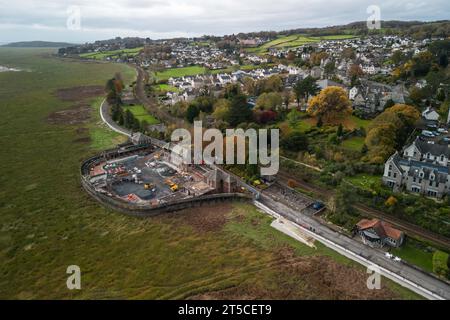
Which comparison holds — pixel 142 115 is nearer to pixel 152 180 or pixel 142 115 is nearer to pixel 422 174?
pixel 152 180

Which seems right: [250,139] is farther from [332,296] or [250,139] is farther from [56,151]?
[56,151]

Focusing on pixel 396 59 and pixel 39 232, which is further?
pixel 396 59

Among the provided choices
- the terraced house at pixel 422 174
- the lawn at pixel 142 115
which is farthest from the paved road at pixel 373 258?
the lawn at pixel 142 115

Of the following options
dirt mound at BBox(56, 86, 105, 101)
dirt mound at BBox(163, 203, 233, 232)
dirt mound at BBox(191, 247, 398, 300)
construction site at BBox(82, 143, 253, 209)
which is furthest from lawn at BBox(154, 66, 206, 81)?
dirt mound at BBox(191, 247, 398, 300)

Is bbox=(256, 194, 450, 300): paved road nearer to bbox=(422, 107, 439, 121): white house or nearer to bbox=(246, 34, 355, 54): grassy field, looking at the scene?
bbox=(422, 107, 439, 121): white house
